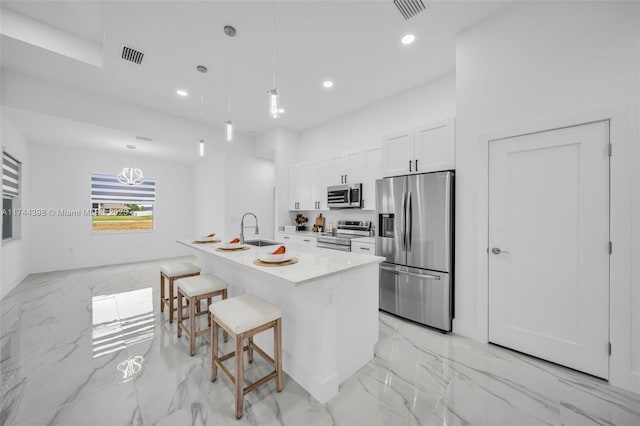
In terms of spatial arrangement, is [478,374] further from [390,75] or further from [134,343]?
[390,75]

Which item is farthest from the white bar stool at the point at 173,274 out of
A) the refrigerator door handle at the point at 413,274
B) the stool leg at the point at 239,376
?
the refrigerator door handle at the point at 413,274

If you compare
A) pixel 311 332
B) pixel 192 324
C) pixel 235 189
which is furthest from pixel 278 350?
pixel 235 189

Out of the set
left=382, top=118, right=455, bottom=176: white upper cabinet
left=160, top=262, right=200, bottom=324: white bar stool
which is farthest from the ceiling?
left=160, top=262, right=200, bottom=324: white bar stool

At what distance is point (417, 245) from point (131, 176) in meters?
6.68

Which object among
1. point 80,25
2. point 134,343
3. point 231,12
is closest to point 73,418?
point 134,343

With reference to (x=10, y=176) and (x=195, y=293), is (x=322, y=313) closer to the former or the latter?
(x=195, y=293)

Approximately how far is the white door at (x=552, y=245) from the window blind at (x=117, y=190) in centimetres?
773

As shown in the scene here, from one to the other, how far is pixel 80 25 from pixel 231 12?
2.00 metres

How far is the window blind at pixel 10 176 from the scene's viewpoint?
383cm

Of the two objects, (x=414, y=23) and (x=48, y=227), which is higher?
(x=414, y=23)

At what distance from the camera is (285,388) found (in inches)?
69.6

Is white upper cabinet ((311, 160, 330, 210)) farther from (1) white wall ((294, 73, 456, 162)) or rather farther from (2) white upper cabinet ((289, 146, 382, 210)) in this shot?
(1) white wall ((294, 73, 456, 162))

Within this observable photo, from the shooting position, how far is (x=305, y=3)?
87.5 inches

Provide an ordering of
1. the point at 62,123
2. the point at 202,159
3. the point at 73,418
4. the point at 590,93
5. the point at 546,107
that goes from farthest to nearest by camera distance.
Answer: the point at 202,159
the point at 62,123
the point at 546,107
the point at 590,93
the point at 73,418
